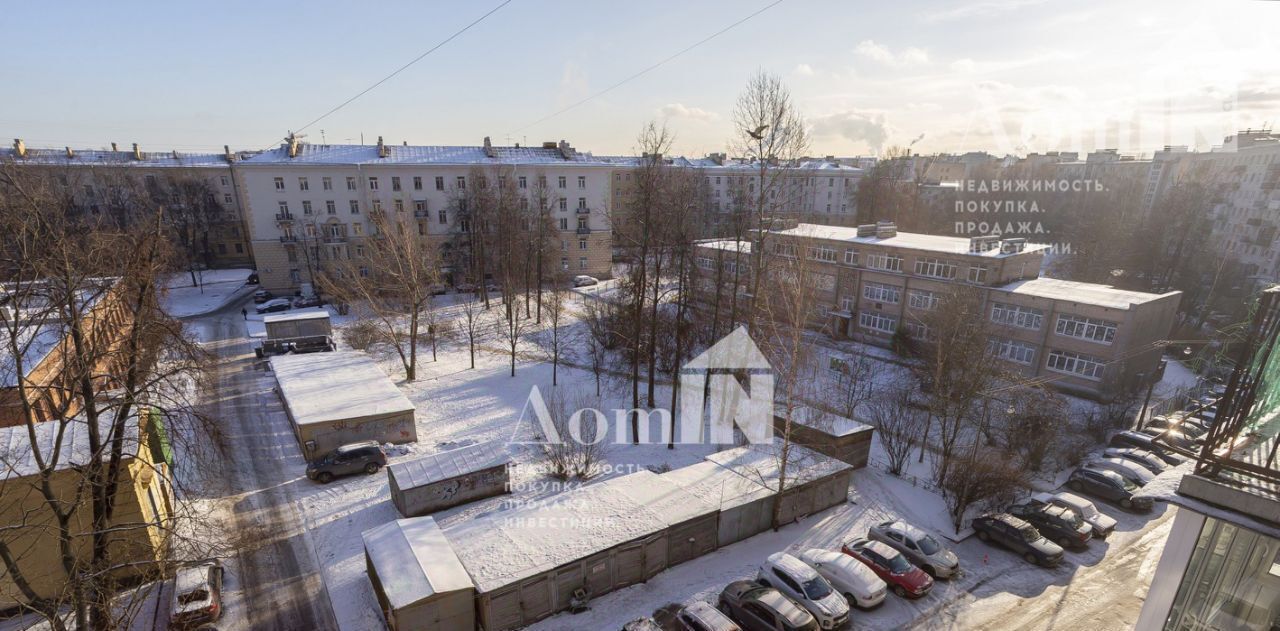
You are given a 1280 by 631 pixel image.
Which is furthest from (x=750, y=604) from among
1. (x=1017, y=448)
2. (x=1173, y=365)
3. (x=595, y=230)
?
(x=595, y=230)

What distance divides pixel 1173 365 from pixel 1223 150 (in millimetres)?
52937

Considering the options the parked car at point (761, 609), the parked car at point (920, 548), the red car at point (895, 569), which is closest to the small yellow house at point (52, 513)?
the parked car at point (761, 609)

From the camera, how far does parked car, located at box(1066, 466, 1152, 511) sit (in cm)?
1600

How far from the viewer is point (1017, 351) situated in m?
26.7

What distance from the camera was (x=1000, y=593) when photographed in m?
12.5

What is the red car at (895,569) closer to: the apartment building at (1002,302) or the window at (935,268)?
the apartment building at (1002,302)

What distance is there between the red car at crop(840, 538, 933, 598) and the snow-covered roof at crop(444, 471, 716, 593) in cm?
383

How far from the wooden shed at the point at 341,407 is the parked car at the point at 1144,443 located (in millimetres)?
25436

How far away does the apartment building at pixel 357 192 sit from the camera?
3959 cm

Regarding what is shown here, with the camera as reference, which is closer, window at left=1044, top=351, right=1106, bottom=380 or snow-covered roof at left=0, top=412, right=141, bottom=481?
snow-covered roof at left=0, top=412, right=141, bottom=481

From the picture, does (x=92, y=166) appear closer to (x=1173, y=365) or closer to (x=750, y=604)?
(x=750, y=604)

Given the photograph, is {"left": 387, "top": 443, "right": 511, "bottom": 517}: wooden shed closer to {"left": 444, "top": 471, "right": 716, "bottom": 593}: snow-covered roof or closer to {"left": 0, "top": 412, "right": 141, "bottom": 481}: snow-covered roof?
{"left": 444, "top": 471, "right": 716, "bottom": 593}: snow-covered roof

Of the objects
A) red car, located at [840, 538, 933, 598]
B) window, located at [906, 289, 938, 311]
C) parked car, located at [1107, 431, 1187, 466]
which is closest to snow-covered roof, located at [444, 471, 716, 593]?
red car, located at [840, 538, 933, 598]

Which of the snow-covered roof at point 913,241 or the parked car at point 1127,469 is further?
the snow-covered roof at point 913,241
